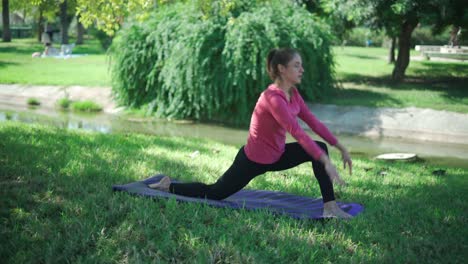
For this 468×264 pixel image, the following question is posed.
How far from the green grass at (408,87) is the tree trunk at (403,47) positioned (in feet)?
1.24

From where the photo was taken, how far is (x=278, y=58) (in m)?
4.45

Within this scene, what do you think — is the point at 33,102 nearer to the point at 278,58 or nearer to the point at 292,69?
the point at 278,58

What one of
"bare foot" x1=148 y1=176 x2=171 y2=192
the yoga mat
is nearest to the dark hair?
the yoga mat

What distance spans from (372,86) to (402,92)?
1.85m

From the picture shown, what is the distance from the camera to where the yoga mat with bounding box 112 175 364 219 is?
4.56 meters

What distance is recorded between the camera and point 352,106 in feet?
48.9

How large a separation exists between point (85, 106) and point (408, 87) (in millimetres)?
11149

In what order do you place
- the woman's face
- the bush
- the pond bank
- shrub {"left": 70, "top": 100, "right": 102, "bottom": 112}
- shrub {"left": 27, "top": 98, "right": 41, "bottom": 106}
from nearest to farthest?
the woman's face → the pond bank → the bush → shrub {"left": 70, "top": 100, "right": 102, "bottom": 112} → shrub {"left": 27, "top": 98, "right": 41, "bottom": 106}

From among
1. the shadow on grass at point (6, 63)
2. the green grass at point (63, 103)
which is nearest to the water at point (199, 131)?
the green grass at point (63, 103)

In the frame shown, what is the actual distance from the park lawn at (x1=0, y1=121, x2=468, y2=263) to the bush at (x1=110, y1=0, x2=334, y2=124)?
790 centimetres

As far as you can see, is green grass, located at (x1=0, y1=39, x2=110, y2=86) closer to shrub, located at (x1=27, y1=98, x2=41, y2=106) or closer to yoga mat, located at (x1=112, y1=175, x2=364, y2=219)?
shrub, located at (x1=27, y1=98, x2=41, y2=106)

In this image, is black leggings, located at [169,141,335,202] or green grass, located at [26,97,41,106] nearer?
black leggings, located at [169,141,335,202]

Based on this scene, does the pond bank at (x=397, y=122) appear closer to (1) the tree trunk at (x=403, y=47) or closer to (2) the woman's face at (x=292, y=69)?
(1) the tree trunk at (x=403, y=47)

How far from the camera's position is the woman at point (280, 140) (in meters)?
4.28
